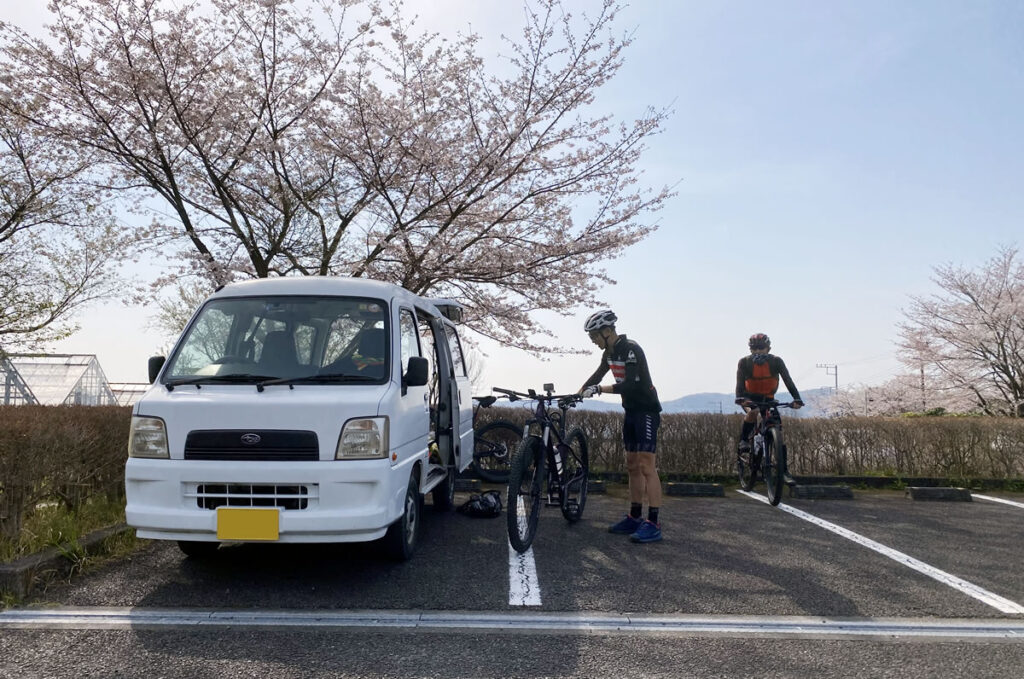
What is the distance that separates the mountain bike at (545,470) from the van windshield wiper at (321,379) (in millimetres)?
1210

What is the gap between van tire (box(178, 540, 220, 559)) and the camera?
4.71 meters

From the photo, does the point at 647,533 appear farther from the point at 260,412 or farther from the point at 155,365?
the point at 155,365

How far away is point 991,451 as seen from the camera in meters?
10.1

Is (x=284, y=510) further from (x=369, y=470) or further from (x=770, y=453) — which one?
(x=770, y=453)

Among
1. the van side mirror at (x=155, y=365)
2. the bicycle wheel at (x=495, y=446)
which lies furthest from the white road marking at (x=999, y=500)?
the van side mirror at (x=155, y=365)

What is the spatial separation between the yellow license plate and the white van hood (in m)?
0.42

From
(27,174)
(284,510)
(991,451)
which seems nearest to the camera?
(284,510)

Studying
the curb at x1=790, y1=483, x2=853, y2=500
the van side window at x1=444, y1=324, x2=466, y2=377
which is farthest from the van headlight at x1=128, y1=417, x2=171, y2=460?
the curb at x1=790, y1=483, x2=853, y2=500

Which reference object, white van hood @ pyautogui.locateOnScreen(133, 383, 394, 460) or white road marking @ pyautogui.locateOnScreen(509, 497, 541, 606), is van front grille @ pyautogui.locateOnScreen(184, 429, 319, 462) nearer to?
white van hood @ pyautogui.locateOnScreen(133, 383, 394, 460)

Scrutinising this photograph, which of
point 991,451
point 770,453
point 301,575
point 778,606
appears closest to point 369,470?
point 301,575

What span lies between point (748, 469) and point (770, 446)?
40.1 inches

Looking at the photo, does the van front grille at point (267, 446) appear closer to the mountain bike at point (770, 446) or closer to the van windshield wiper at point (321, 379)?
the van windshield wiper at point (321, 379)

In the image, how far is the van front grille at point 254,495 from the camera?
3930 millimetres

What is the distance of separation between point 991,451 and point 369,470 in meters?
9.73
